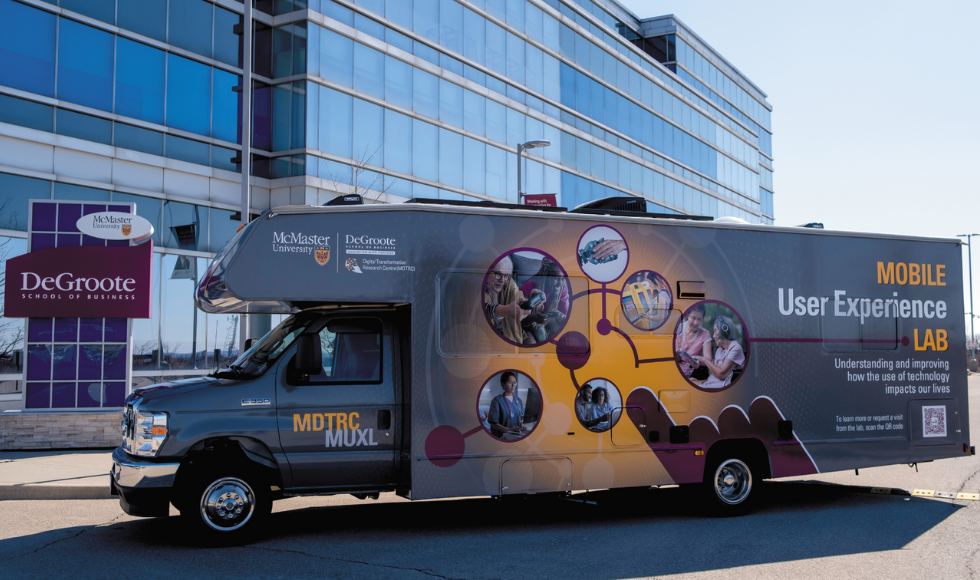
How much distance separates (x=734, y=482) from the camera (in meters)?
8.83

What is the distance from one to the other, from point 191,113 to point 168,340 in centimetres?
605

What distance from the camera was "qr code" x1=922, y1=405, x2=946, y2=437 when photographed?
9.52 meters

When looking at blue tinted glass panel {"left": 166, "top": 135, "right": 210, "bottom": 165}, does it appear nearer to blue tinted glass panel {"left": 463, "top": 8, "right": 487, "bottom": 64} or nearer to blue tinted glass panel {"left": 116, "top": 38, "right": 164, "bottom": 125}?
blue tinted glass panel {"left": 116, "top": 38, "right": 164, "bottom": 125}

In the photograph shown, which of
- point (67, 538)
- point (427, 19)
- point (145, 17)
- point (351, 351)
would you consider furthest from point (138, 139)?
point (351, 351)

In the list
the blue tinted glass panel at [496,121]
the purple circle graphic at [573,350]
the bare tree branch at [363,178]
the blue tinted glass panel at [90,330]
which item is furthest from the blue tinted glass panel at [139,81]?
the purple circle graphic at [573,350]

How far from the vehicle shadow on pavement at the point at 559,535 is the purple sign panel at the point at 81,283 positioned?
6.81m

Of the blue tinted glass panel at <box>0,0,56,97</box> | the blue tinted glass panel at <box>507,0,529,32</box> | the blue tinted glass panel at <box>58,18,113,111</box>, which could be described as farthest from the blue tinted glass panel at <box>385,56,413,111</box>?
the blue tinted glass panel at <box>0,0,56,97</box>

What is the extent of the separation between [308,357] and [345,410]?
62 centimetres

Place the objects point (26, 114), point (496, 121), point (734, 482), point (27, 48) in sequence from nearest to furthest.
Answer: point (734, 482) < point (26, 114) < point (27, 48) < point (496, 121)

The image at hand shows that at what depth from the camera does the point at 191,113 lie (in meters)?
21.2

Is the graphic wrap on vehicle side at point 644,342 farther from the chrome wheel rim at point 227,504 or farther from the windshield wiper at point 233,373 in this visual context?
the chrome wheel rim at point 227,504

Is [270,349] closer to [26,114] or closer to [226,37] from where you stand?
[26,114]

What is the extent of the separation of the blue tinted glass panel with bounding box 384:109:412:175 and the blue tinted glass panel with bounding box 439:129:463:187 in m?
1.60

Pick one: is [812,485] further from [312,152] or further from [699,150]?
[699,150]
